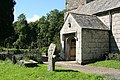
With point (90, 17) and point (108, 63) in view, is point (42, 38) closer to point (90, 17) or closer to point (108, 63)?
point (90, 17)

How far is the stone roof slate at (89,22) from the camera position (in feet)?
71.4

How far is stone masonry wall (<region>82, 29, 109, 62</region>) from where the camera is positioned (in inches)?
836

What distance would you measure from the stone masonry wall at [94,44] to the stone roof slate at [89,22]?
0.44 metres

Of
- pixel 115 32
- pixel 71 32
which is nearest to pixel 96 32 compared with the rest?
pixel 115 32

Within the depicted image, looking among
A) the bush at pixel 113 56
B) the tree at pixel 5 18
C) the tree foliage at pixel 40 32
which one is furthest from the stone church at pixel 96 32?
the tree foliage at pixel 40 32

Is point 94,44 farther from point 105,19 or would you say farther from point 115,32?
point 105,19

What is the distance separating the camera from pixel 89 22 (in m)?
22.5

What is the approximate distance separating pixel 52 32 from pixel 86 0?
36232mm

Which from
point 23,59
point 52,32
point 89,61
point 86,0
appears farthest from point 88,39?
point 52,32

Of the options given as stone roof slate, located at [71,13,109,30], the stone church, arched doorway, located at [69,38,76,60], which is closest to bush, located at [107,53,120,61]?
the stone church

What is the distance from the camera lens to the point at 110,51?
22.7 meters

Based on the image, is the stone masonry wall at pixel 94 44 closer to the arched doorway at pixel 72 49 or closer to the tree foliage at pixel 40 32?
the arched doorway at pixel 72 49

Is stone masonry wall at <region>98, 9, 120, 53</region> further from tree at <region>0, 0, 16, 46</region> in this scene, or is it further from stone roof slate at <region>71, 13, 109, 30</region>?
tree at <region>0, 0, 16, 46</region>

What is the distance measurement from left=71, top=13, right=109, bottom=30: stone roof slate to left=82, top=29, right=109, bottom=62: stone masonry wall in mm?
441
